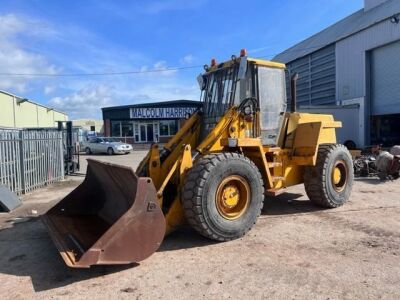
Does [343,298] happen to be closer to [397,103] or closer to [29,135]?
[29,135]

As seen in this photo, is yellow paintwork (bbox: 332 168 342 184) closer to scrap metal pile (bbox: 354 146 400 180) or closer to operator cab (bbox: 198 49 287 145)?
operator cab (bbox: 198 49 287 145)

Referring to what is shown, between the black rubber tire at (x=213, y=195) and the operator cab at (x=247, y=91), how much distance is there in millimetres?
1213

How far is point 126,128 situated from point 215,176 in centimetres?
3617

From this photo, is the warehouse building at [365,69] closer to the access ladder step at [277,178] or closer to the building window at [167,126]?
the building window at [167,126]

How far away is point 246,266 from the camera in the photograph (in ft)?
17.5

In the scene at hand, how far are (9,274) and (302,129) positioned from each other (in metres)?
5.67

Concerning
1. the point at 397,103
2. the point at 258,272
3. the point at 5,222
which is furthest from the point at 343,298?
the point at 397,103

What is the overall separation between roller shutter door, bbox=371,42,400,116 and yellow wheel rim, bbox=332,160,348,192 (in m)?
14.9

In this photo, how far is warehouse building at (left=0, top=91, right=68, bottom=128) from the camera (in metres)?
30.7

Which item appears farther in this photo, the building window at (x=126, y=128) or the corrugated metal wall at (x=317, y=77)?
the building window at (x=126, y=128)

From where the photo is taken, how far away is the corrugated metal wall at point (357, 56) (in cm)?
2228

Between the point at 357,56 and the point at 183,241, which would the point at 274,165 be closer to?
the point at 183,241

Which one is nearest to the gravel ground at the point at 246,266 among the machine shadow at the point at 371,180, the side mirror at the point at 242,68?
the side mirror at the point at 242,68

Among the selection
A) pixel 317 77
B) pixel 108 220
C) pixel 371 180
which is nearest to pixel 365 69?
pixel 317 77
